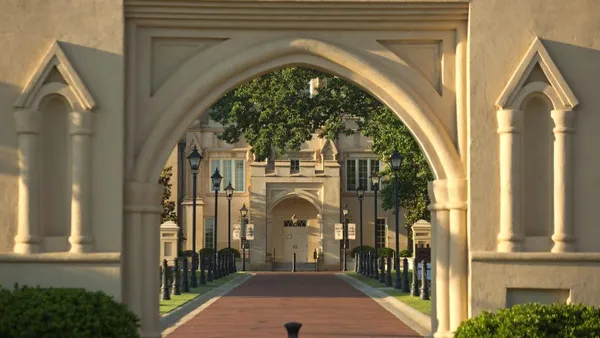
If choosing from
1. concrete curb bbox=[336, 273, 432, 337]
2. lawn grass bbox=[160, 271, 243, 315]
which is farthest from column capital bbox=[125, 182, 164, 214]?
lawn grass bbox=[160, 271, 243, 315]

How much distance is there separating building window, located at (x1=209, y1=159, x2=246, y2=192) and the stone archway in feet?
212

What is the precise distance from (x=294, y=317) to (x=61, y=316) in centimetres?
1339

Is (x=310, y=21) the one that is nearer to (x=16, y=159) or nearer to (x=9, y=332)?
(x=16, y=159)

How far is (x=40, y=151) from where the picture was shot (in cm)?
1587

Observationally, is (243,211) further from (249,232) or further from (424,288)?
(424,288)

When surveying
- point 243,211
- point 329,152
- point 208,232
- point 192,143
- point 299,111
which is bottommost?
point 208,232

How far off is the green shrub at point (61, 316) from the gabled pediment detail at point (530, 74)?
18.4 feet

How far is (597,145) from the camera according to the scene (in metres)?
15.9

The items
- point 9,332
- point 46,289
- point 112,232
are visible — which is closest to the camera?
point 9,332

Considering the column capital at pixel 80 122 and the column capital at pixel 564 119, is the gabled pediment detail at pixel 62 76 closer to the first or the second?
the column capital at pixel 80 122

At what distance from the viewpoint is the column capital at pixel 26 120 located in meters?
15.6

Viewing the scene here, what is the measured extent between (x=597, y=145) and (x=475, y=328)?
3449mm


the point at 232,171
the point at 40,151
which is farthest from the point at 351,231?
the point at 40,151

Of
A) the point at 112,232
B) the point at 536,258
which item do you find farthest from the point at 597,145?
the point at 112,232
